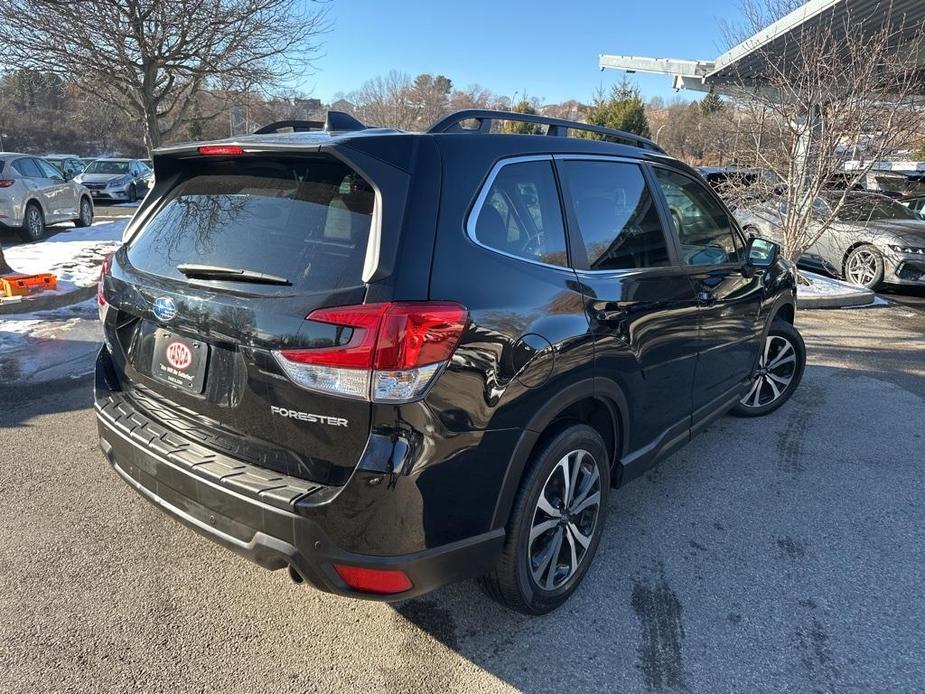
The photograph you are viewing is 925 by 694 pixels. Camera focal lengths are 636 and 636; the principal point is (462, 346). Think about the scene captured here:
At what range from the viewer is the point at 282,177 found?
2.30 meters

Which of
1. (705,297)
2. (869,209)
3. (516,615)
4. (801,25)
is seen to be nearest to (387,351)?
(516,615)

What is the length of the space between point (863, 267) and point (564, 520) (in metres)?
10.4

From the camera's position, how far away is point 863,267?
10648 millimetres

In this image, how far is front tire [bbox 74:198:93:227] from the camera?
14.0m

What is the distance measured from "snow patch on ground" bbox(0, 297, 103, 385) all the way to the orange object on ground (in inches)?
14.9

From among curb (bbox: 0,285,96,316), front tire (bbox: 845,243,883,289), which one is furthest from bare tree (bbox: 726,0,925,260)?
curb (bbox: 0,285,96,316)

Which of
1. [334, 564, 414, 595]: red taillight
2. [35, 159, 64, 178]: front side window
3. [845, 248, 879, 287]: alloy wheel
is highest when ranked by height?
[35, 159, 64, 178]: front side window

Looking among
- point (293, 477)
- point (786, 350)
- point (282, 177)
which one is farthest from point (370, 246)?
point (786, 350)

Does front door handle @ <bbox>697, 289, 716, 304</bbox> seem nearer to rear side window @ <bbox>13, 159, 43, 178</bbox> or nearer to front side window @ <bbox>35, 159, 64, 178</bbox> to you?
rear side window @ <bbox>13, 159, 43, 178</bbox>

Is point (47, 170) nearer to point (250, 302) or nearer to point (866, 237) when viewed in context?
point (250, 302)

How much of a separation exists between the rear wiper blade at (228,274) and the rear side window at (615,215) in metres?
1.29

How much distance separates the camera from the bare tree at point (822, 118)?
8.33 meters

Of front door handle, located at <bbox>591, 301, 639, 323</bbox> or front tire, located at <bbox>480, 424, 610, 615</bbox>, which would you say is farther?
front door handle, located at <bbox>591, 301, 639, 323</bbox>

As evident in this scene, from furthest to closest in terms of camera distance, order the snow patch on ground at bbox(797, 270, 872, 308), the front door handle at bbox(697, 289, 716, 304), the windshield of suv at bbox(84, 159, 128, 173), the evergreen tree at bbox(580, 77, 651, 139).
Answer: the evergreen tree at bbox(580, 77, 651, 139) < the windshield of suv at bbox(84, 159, 128, 173) < the snow patch on ground at bbox(797, 270, 872, 308) < the front door handle at bbox(697, 289, 716, 304)
